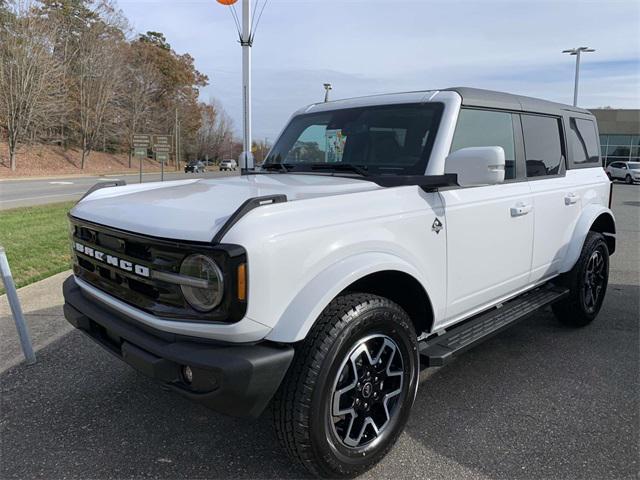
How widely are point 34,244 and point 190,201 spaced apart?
247 inches

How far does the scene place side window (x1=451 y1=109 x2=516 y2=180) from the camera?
3235mm

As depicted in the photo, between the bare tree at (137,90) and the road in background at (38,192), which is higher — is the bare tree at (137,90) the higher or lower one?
the higher one

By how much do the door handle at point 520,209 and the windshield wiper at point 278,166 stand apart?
166 centimetres

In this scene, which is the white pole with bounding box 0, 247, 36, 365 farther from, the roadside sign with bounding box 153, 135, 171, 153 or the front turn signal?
the roadside sign with bounding box 153, 135, 171, 153

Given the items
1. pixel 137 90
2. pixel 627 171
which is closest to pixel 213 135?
pixel 137 90

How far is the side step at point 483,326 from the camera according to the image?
283cm

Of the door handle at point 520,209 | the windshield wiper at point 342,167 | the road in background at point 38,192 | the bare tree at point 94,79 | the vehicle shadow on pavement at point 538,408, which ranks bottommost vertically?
the vehicle shadow on pavement at point 538,408

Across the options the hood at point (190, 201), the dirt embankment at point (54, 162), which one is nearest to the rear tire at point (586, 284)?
the hood at point (190, 201)

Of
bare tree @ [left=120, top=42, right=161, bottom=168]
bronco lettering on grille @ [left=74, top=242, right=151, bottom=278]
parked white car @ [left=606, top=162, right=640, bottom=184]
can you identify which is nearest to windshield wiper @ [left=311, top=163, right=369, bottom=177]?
bronco lettering on grille @ [left=74, top=242, right=151, bottom=278]

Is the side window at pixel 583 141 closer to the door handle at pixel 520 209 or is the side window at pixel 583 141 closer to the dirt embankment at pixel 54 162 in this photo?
the door handle at pixel 520 209

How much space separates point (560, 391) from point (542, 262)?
1.02 m

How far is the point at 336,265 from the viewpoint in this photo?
232 cm

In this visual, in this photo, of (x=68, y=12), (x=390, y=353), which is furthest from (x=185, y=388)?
(x=68, y=12)

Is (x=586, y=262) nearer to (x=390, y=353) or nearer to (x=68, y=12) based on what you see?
(x=390, y=353)
